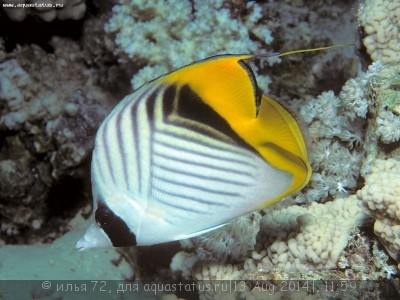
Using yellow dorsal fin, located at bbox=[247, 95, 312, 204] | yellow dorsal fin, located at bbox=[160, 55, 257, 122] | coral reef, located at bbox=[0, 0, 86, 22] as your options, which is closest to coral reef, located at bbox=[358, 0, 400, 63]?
yellow dorsal fin, located at bbox=[247, 95, 312, 204]

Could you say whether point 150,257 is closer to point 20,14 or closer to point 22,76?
point 22,76

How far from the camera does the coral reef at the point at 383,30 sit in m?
2.58

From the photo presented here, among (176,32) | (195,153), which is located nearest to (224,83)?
(195,153)

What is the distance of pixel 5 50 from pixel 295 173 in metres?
2.65

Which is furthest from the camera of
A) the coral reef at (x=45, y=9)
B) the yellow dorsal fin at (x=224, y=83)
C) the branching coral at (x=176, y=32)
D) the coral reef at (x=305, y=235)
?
the coral reef at (x=45, y=9)

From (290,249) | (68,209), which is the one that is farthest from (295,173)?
(68,209)

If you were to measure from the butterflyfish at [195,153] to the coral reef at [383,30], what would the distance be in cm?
155

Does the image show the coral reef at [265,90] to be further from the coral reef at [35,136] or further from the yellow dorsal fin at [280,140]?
the yellow dorsal fin at [280,140]

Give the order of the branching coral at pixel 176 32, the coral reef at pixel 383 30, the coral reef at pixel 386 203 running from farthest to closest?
the branching coral at pixel 176 32 → the coral reef at pixel 383 30 → the coral reef at pixel 386 203

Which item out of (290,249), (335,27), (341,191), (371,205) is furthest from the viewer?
(335,27)

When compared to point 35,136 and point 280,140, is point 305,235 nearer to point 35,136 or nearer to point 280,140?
point 280,140

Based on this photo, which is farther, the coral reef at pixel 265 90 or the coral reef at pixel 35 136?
the coral reef at pixel 35 136

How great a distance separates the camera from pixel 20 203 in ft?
10.1

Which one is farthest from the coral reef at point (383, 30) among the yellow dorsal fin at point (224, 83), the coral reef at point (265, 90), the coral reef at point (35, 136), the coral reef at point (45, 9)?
the coral reef at point (45, 9)
